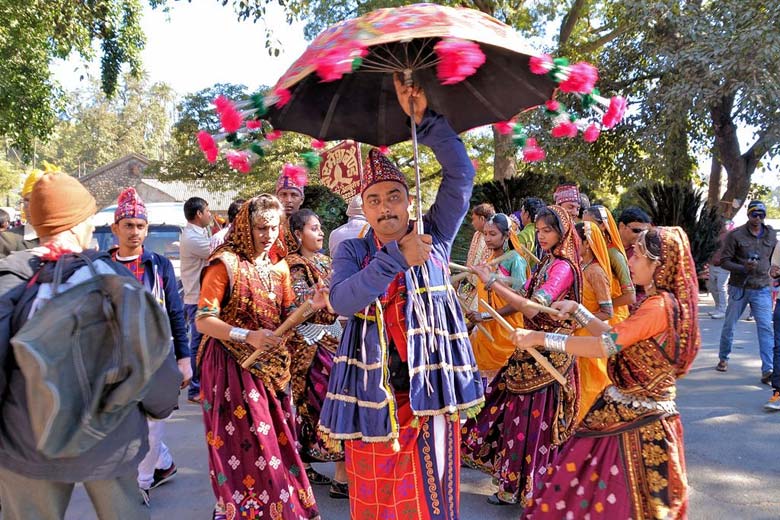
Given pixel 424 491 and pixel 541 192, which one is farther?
pixel 541 192

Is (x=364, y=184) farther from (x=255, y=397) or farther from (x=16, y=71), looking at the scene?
(x=16, y=71)

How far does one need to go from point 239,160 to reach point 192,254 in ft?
14.2

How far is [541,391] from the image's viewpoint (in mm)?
4059

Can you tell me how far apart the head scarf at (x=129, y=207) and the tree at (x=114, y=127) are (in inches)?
2367

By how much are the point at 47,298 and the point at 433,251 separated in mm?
1492

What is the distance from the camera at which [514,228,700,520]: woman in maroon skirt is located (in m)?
2.82

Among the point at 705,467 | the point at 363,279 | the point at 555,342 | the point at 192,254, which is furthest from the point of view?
the point at 192,254

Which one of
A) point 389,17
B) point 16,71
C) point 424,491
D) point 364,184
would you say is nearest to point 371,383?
point 424,491

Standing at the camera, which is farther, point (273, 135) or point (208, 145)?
point (273, 135)

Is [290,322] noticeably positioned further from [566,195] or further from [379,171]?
[566,195]

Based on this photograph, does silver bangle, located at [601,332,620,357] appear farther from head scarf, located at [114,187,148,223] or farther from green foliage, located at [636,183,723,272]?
green foliage, located at [636,183,723,272]

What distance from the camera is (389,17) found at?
7.51 ft

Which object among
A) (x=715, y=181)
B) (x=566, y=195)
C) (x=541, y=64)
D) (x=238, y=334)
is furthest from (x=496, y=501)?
(x=715, y=181)

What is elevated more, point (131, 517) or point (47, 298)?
point (47, 298)
